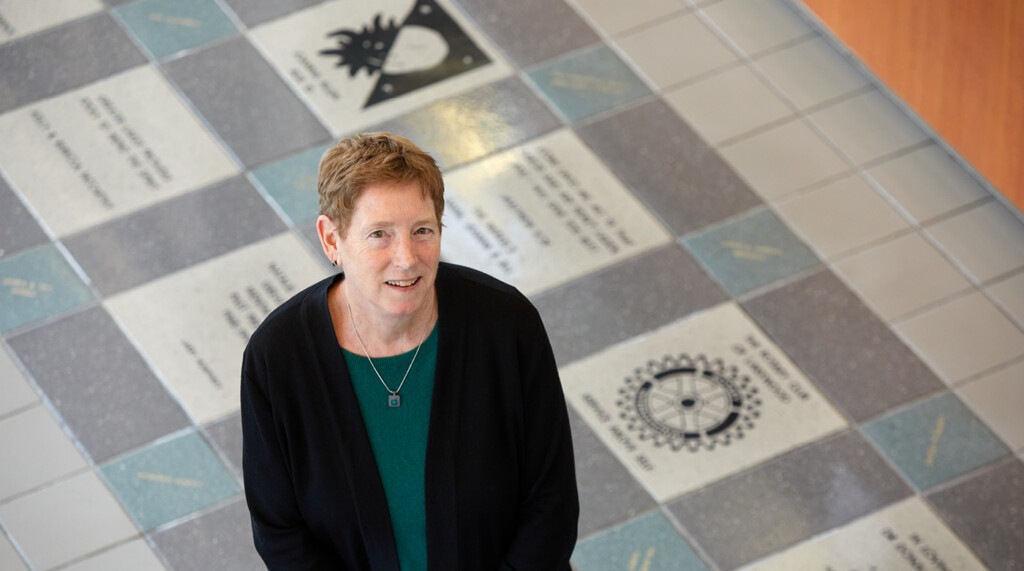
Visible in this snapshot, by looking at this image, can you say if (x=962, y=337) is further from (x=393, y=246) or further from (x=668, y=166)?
(x=393, y=246)

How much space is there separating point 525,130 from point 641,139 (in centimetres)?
40

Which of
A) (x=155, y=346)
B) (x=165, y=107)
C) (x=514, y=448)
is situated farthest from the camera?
(x=165, y=107)

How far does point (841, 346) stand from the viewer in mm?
3990

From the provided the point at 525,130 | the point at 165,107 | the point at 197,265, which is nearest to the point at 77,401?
the point at 197,265

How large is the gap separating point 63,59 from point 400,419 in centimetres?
323

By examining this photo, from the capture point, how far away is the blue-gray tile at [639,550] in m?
3.49

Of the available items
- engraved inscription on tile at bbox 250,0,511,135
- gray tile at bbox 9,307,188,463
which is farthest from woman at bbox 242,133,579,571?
engraved inscription on tile at bbox 250,0,511,135

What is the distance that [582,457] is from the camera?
12.2 ft

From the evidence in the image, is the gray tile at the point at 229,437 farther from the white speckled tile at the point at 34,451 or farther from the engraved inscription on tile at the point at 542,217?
the engraved inscription on tile at the point at 542,217

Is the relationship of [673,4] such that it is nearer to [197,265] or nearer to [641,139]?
[641,139]

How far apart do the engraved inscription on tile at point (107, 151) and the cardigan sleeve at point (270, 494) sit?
7.61ft

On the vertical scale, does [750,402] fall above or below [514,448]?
below

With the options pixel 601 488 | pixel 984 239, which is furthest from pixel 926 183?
pixel 601 488

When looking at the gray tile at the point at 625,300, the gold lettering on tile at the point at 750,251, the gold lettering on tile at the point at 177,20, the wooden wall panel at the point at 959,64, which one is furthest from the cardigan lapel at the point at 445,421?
the gold lettering on tile at the point at 177,20
